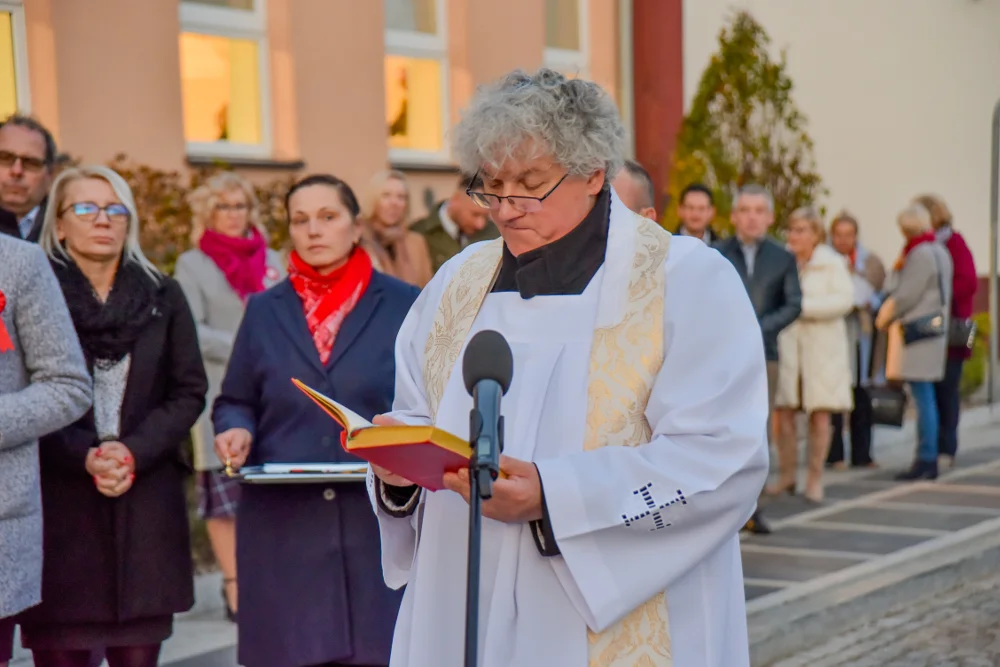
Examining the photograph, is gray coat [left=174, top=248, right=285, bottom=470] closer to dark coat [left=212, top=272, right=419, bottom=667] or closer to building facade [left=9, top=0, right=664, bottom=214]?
dark coat [left=212, top=272, right=419, bottom=667]

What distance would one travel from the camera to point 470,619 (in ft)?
7.87

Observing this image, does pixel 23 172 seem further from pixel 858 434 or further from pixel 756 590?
pixel 858 434

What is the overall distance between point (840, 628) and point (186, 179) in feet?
17.7

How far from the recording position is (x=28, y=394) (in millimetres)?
4281

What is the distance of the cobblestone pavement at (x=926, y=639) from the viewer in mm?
6480

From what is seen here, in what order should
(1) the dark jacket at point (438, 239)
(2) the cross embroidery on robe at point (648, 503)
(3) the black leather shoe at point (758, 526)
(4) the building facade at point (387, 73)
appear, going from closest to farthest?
1. (2) the cross embroidery on robe at point (648, 503)
2. (1) the dark jacket at point (438, 239)
3. (3) the black leather shoe at point (758, 526)
4. (4) the building facade at point (387, 73)

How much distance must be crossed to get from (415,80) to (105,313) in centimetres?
779

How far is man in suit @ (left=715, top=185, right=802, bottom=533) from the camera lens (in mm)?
8789

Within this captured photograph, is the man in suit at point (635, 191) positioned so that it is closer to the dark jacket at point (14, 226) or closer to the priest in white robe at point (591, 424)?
the priest in white robe at point (591, 424)

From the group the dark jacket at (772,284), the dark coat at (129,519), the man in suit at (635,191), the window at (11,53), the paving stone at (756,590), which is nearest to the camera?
the dark coat at (129,519)

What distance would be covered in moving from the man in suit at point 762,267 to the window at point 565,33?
5.05 metres

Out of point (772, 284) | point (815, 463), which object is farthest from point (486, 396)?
point (815, 463)

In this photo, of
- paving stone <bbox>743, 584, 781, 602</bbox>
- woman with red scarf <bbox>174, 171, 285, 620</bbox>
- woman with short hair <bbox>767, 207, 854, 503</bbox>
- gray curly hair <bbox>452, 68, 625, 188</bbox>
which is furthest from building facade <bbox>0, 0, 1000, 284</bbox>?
gray curly hair <bbox>452, 68, 625, 188</bbox>

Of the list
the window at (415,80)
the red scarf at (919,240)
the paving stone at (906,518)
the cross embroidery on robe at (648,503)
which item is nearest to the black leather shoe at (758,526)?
the paving stone at (906,518)
